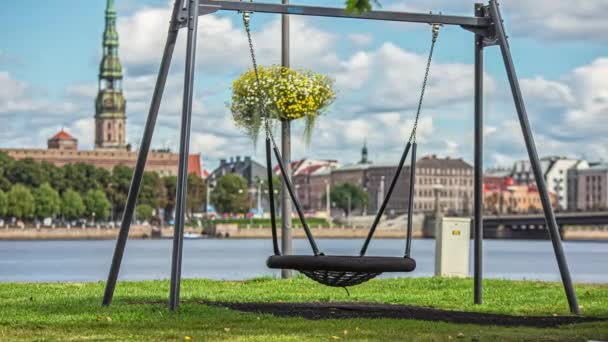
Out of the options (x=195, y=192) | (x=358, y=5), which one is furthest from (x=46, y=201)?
(x=358, y=5)

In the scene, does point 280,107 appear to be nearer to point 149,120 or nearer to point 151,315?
point 149,120

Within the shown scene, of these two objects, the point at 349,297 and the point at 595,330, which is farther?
the point at 349,297

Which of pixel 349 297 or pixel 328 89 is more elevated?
pixel 328 89

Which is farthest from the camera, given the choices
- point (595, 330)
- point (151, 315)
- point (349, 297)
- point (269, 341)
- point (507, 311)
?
point (349, 297)

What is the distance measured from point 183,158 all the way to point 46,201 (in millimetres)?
A: 124100

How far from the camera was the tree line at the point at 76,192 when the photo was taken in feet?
440

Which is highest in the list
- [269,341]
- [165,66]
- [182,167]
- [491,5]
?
[491,5]

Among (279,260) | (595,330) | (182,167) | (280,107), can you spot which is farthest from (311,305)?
(280,107)

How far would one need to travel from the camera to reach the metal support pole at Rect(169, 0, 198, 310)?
12508 mm

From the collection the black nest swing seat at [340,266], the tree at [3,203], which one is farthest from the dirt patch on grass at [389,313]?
the tree at [3,203]

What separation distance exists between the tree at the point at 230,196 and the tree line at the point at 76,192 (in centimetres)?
701

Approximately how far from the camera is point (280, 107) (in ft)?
61.6

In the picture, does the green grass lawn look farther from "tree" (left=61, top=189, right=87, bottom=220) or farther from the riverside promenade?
"tree" (left=61, top=189, right=87, bottom=220)

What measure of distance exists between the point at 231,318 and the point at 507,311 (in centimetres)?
354
